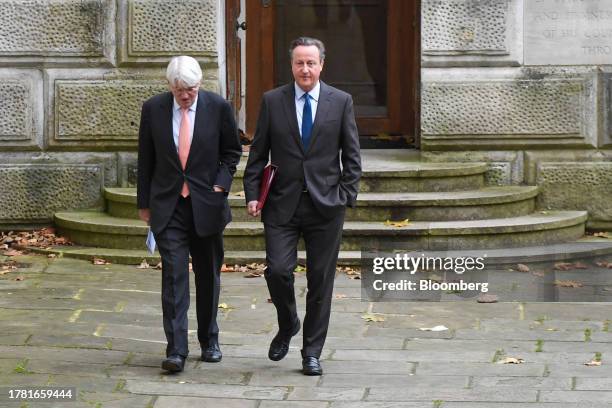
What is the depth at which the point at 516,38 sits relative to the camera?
1177 centimetres

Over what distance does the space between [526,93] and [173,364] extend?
525 cm

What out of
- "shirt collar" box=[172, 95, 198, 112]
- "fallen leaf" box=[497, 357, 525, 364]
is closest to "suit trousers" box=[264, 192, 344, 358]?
"shirt collar" box=[172, 95, 198, 112]

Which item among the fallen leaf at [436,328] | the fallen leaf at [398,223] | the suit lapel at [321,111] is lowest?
the fallen leaf at [436,328]

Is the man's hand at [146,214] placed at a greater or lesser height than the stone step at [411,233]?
greater

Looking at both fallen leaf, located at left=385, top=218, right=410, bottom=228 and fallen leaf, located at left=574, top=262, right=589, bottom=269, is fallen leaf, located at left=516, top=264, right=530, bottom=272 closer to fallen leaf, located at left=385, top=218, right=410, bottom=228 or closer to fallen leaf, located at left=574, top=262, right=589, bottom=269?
fallen leaf, located at left=574, top=262, right=589, bottom=269

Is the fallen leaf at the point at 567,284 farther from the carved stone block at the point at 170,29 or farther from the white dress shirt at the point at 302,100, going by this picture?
the carved stone block at the point at 170,29

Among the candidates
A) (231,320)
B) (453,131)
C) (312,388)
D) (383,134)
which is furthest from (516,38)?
(312,388)

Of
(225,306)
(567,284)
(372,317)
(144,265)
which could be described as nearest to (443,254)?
(567,284)

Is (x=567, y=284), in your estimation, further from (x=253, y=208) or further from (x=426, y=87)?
(x=253, y=208)

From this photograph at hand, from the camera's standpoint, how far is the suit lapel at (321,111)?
302 inches

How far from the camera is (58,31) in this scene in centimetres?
1181

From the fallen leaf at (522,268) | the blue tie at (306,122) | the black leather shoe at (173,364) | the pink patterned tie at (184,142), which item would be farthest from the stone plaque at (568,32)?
the black leather shoe at (173,364)

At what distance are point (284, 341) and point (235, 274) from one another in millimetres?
2681

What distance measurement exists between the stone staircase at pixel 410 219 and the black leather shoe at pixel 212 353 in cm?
274
